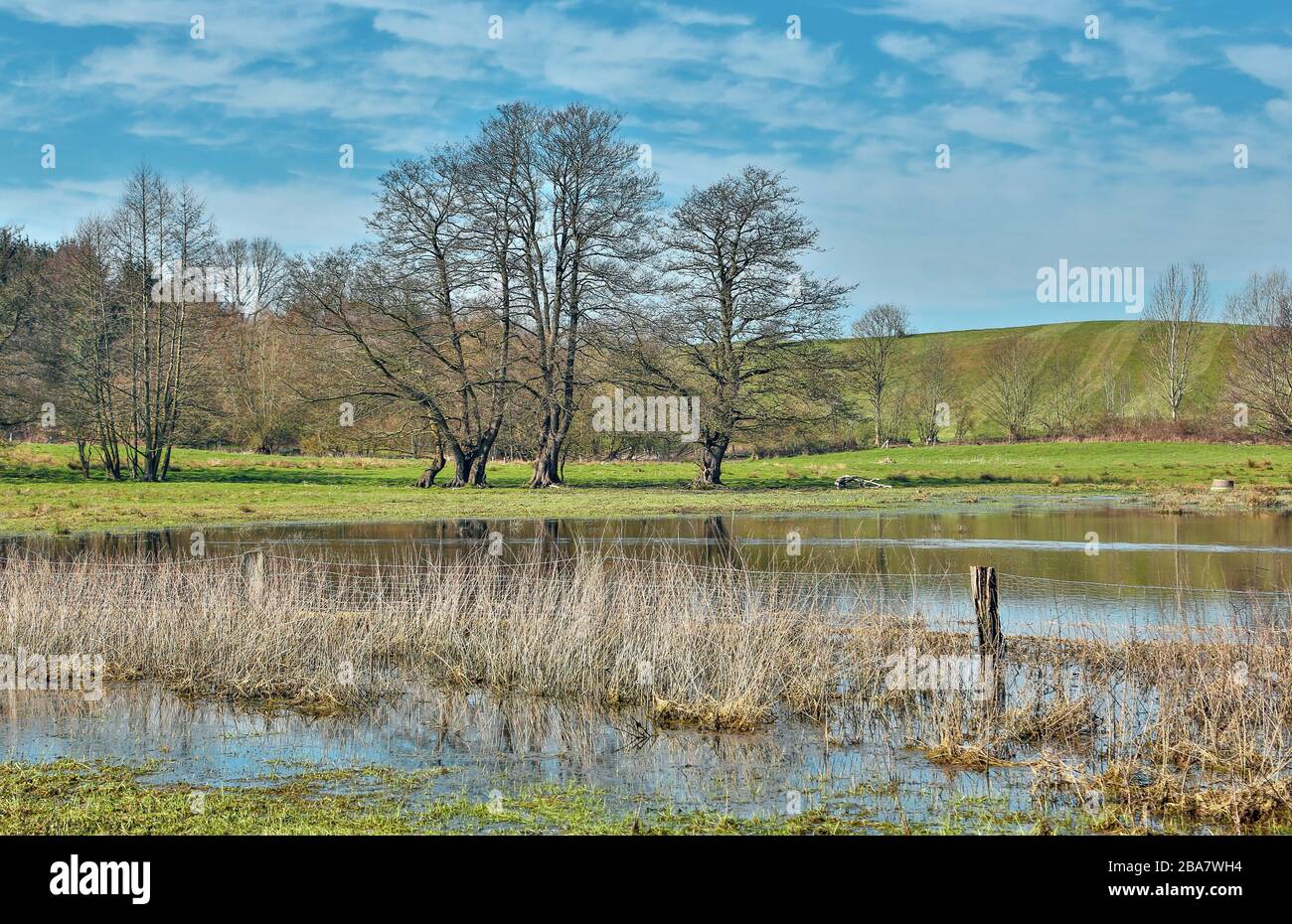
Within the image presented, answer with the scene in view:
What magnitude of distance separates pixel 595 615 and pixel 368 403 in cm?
3613

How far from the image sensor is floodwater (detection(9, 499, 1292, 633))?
16.4 m

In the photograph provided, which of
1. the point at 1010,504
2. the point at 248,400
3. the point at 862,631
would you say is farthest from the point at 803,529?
the point at 248,400

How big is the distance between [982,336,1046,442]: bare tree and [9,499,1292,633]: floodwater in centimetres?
4177

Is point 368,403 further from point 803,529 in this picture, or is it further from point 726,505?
point 803,529

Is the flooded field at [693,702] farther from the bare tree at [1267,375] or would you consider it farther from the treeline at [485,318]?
the bare tree at [1267,375]

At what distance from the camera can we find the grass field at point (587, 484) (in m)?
33.9

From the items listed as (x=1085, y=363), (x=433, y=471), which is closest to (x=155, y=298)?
(x=433, y=471)

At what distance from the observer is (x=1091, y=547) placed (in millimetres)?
24141

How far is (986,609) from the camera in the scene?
12062 mm

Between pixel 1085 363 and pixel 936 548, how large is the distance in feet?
316
